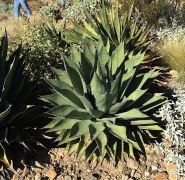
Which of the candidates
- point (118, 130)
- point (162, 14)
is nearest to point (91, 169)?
point (118, 130)

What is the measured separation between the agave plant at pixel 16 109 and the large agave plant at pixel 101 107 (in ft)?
1.26

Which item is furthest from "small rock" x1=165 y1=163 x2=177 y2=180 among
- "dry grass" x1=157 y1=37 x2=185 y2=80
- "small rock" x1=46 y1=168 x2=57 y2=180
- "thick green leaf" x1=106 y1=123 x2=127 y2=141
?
"dry grass" x1=157 y1=37 x2=185 y2=80

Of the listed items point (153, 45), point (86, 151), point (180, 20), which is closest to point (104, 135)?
point (86, 151)

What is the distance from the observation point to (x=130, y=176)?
468cm

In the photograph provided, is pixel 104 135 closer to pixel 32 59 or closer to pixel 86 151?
pixel 86 151

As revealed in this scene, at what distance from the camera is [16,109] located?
4922 millimetres

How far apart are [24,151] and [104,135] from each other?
102cm

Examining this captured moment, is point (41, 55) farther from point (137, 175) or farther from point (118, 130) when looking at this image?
point (137, 175)

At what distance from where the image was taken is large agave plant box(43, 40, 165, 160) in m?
4.46

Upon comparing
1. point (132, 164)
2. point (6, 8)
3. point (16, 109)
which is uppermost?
point (6, 8)

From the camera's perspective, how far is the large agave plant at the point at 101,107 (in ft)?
14.6

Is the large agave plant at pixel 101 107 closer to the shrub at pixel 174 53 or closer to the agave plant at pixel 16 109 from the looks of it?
the agave plant at pixel 16 109

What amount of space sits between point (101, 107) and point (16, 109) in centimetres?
104

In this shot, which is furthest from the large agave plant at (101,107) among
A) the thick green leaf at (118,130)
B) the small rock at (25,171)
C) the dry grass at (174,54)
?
the dry grass at (174,54)
